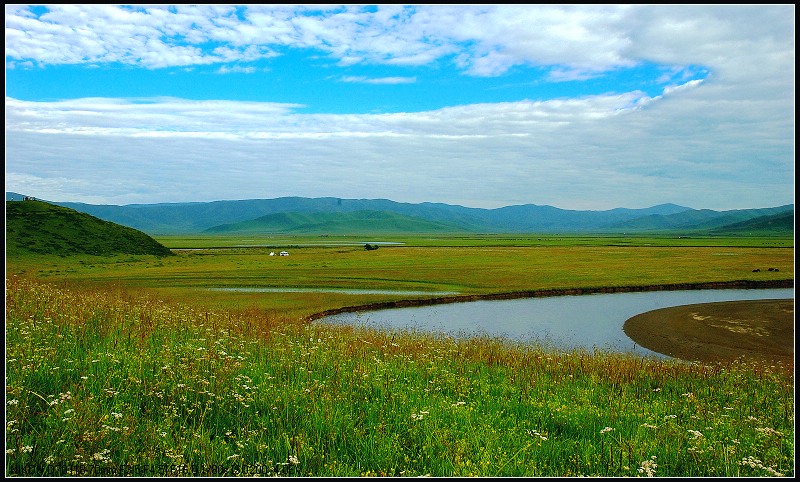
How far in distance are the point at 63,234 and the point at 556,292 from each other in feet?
262

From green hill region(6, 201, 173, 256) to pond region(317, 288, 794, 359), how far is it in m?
65.4

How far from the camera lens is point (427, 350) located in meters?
17.5

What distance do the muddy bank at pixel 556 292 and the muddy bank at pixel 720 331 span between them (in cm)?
1234

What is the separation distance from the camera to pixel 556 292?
53.3 m

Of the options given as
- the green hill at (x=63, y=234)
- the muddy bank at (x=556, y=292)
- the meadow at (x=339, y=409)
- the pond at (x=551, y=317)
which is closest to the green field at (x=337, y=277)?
the muddy bank at (x=556, y=292)

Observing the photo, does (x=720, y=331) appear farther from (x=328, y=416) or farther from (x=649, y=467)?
(x=328, y=416)

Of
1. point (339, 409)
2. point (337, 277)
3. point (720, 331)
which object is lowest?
point (720, 331)

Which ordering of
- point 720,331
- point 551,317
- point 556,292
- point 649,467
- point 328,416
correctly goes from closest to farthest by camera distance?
point 649,467 < point 328,416 < point 720,331 < point 551,317 < point 556,292

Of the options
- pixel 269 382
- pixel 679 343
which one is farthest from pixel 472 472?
pixel 679 343

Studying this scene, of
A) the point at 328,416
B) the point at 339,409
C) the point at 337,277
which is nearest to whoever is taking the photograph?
the point at 328,416

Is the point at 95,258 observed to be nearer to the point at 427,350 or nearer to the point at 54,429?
the point at 427,350

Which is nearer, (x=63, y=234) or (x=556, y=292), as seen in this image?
(x=556, y=292)

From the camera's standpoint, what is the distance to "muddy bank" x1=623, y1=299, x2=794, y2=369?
27.2 meters

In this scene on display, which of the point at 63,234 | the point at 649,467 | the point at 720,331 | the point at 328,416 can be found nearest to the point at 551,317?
the point at 720,331
